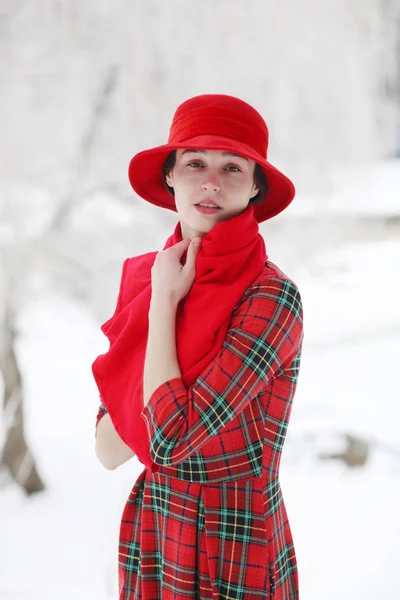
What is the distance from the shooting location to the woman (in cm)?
84

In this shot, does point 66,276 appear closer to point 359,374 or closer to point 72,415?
point 72,415

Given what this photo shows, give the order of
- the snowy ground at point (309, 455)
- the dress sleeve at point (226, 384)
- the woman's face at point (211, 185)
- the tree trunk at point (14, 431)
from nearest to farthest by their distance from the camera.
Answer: the dress sleeve at point (226, 384) < the woman's face at point (211, 185) < the snowy ground at point (309, 455) < the tree trunk at point (14, 431)

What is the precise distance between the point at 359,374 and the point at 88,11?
1.74 m

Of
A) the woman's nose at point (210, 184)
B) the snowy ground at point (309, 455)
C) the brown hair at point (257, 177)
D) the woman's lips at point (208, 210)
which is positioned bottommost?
the snowy ground at point (309, 455)

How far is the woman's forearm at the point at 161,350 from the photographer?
85cm

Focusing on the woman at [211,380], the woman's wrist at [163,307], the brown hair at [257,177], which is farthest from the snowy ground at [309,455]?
the woman's wrist at [163,307]

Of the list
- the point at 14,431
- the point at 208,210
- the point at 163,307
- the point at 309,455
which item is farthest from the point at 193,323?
the point at 309,455

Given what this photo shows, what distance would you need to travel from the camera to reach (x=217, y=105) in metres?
0.93

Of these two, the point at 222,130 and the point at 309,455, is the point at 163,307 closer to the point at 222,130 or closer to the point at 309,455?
the point at 222,130

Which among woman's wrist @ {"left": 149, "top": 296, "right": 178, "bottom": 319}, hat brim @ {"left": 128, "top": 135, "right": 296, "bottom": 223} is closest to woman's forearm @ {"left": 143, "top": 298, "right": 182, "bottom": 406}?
woman's wrist @ {"left": 149, "top": 296, "right": 178, "bottom": 319}

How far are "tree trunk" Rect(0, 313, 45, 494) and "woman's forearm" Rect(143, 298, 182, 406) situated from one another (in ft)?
4.61

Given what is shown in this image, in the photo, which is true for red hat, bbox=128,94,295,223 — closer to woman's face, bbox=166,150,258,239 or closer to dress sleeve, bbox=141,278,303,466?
woman's face, bbox=166,150,258,239

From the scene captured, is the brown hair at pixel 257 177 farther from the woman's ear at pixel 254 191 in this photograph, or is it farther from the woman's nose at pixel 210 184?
the woman's nose at pixel 210 184

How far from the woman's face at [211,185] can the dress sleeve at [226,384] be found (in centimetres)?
16
